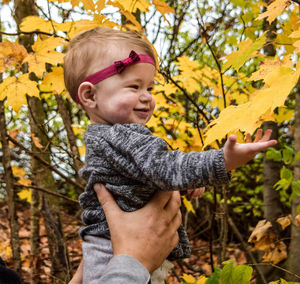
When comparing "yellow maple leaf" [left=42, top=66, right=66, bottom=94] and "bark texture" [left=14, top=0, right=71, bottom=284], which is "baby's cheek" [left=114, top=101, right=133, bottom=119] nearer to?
"yellow maple leaf" [left=42, top=66, right=66, bottom=94]

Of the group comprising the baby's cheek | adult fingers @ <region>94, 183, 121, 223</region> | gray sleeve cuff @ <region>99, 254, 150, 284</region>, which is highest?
the baby's cheek

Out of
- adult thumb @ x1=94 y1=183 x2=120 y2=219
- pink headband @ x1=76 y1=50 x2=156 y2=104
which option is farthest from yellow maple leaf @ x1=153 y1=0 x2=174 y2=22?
adult thumb @ x1=94 y1=183 x2=120 y2=219

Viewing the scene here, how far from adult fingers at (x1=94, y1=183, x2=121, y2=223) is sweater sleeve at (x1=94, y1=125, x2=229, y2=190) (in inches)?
4.5

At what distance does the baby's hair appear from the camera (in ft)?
4.44

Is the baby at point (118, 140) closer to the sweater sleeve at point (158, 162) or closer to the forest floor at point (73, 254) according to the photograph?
the sweater sleeve at point (158, 162)

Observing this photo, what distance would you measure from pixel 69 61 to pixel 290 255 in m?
2.17

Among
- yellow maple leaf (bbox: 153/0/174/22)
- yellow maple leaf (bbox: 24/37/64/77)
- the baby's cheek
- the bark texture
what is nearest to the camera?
the baby's cheek

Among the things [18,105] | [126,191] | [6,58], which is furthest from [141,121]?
[6,58]

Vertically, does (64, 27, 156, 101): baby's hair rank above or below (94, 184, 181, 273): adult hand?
above

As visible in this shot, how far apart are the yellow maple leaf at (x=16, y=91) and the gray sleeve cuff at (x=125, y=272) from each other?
3.76 feet

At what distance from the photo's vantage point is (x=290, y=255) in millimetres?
2492

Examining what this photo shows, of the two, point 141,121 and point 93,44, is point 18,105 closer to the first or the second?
point 93,44

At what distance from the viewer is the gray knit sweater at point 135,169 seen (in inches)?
39.4

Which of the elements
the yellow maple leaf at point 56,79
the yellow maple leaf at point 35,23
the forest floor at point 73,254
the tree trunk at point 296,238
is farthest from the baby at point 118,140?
the forest floor at point 73,254
